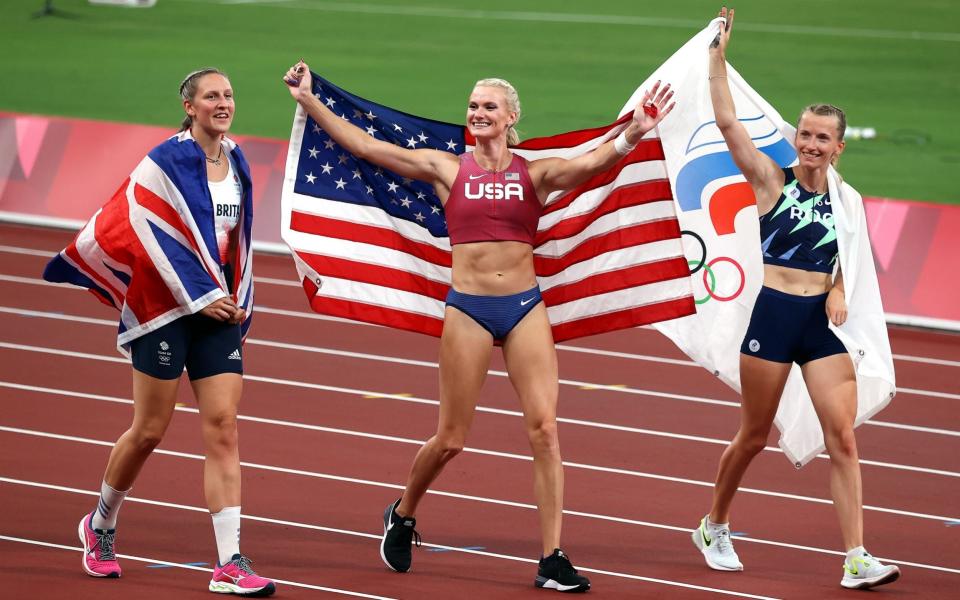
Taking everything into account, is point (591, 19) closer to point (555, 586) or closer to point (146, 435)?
point (555, 586)

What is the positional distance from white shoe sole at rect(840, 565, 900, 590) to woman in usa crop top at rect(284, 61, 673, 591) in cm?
121

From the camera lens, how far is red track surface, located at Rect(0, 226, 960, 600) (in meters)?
7.81

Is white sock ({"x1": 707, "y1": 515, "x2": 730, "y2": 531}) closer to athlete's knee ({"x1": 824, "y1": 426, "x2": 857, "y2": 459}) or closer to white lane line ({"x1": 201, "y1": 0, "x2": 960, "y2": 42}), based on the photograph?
athlete's knee ({"x1": 824, "y1": 426, "x2": 857, "y2": 459})

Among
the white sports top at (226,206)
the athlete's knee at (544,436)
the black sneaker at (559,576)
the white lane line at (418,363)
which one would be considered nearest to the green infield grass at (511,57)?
the white lane line at (418,363)

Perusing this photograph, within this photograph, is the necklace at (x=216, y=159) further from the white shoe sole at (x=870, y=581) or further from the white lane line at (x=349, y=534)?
the white shoe sole at (x=870, y=581)

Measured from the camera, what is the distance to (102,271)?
7578mm

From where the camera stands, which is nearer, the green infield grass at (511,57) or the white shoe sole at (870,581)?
the white shoe sole at (870,581)

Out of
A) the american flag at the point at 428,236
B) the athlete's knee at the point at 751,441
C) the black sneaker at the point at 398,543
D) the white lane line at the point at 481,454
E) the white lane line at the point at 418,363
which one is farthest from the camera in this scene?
the white lane line at the point at 418,363

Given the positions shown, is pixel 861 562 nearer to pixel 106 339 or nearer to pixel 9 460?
pixel 9 460

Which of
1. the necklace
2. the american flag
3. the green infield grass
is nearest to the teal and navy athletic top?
the american flag

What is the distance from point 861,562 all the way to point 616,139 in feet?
7.22

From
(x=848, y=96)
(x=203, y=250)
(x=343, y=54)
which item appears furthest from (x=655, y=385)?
(x=343, y=54)

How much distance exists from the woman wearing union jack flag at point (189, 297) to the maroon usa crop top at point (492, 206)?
1.00m

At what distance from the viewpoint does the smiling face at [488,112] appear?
7.70 metres
